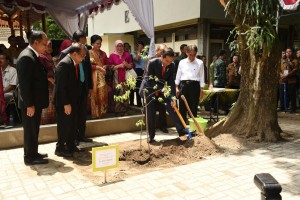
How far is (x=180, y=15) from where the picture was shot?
13586 millimetres

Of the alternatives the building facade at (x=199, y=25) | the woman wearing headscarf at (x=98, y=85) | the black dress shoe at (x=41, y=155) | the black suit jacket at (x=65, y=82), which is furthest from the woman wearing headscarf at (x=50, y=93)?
the building facade at (x=199, y=25)

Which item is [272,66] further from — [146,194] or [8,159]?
[8,159]

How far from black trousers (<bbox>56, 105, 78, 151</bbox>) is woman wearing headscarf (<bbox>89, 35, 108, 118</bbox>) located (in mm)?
1695

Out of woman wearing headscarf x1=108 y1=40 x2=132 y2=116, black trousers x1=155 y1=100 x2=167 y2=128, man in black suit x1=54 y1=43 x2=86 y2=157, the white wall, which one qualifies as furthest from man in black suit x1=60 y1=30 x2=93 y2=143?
the white wall

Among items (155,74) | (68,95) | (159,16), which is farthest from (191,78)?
Result: (159,16)

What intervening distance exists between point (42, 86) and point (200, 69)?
Answer: 3326 mm

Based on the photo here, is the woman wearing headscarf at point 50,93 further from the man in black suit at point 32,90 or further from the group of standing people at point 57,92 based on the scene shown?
the man in black suit at point 32,90

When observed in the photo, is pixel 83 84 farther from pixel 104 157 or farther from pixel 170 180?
pixel 170 180

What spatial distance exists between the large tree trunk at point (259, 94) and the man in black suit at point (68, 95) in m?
2.97

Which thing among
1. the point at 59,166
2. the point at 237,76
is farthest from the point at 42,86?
the point at 237,76

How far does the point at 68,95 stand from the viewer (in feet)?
15.5

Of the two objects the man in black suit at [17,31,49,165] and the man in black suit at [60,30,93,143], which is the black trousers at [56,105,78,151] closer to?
the man in black suit at [17,31,49,165]

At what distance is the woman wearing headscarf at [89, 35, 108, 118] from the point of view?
652 cm

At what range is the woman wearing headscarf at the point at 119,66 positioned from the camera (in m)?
7.06
